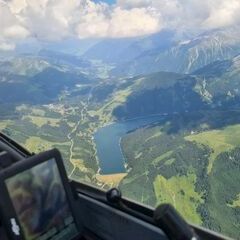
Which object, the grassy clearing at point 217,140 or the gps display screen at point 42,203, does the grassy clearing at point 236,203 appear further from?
the gps display screen at point 42,203

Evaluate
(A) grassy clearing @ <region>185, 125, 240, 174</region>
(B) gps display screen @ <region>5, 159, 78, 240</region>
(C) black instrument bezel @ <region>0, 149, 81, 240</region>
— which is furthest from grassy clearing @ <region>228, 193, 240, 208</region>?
(C) black instrument bezel @ <region>0, 149, 81, 240</region>

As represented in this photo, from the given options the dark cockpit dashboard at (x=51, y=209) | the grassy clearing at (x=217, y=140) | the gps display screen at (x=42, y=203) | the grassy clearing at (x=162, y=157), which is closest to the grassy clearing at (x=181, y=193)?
the grassy clearing at (x=217, y=140)

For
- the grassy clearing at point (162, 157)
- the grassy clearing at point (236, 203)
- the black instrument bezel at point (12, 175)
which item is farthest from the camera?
the grassy clearing at point (162, 157)

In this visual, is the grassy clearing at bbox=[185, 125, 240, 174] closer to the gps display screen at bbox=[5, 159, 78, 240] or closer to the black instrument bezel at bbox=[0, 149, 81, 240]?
the gps display screen at bbox=[5, 159, 78, 240]

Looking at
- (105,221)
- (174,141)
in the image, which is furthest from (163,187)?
(105,221)

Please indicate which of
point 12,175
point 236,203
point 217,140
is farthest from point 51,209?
point 217,140

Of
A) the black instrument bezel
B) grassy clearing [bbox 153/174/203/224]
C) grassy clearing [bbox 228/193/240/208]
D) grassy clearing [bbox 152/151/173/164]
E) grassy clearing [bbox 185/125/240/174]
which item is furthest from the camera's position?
grassy clearing [bbox 152/151/173/164]

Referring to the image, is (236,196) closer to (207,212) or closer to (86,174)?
(207,212)
